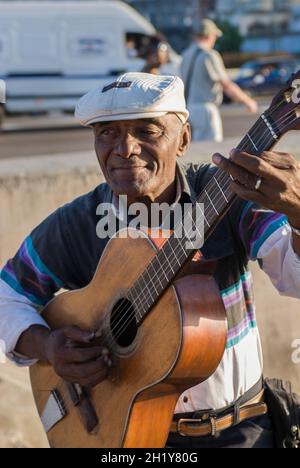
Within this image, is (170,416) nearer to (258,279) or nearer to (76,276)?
(76,276)

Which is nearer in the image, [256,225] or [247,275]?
[256,225]

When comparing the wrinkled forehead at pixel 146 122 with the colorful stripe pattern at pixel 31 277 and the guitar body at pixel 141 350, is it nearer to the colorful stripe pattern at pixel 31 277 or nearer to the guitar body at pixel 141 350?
the guitar body at pixel 141 350

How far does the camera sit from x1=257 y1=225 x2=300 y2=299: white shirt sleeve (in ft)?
8.87

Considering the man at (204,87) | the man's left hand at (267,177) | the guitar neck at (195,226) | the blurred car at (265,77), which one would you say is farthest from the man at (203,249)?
the blurred car at (265,77)

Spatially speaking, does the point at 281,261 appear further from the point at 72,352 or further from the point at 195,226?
the point at 72,352

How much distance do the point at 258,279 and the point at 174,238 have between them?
2.66m

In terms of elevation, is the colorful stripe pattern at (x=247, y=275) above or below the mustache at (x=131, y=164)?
below

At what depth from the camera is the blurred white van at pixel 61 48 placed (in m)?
21.4

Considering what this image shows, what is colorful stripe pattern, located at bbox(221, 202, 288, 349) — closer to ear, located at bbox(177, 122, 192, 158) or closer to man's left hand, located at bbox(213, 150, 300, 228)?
ear, located at bbox(177, 122, 192, 158)

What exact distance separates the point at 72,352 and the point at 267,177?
102cm

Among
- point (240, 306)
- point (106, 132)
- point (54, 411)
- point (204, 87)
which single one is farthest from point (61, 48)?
point (240, 306)

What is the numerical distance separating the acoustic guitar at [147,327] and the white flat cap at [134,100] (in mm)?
328

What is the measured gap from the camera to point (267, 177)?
7.52ft
